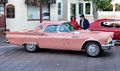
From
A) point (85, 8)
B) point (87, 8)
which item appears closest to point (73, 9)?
point (85, 8)

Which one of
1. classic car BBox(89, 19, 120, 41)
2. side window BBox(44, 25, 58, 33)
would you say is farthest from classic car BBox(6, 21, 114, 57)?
classic car BBox(89, 19, 120, 41)

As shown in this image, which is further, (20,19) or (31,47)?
(20,19)

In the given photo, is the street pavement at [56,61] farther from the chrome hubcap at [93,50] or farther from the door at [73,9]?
the door at [73,9]

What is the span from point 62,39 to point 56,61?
1628mm

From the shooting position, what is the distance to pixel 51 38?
1409 cm

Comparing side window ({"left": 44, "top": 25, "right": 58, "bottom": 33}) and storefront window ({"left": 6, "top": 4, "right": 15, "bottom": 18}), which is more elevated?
storefront window ({"left": 6, "top": 4, "right": 15, "bottom": 18})

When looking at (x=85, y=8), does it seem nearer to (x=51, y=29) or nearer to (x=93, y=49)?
(x=51, y=29)

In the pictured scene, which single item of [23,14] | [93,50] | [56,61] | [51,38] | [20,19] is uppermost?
[23,14]

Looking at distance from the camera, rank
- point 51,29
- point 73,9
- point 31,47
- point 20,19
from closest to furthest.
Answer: point 51,29 → point 31,47 → point 20,19 → point 73,9

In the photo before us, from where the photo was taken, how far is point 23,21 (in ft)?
81.1

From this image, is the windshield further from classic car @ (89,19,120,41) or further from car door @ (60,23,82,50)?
classic car @ (89,19,120,41)

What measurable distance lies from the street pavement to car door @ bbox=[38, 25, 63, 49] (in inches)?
14.8

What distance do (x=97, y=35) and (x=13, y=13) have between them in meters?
12.4

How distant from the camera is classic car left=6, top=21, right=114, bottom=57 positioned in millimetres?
13391
